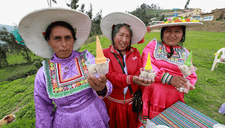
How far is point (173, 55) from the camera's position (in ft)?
6.30

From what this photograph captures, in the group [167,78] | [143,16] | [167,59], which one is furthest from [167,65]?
[143,16]

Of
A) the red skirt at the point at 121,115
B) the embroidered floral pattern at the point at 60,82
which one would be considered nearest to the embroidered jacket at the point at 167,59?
the red skirt at the point at 121,115

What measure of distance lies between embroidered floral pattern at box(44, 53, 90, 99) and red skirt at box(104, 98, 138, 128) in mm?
939

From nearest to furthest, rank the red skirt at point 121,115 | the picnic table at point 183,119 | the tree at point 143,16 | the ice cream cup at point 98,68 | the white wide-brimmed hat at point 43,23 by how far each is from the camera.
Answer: the ice cream cup at point 98,68 < the white wide-brimmed hat at point 43,23 < the picnic table at point 183,119 < the red skirt at point 121,115 < the tree at point 143,16

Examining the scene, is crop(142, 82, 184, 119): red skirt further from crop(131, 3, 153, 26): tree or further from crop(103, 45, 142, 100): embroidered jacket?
crop(131, 3, 153, 26): tree

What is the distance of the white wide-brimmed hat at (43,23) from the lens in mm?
1234

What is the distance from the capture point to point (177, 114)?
1.54m

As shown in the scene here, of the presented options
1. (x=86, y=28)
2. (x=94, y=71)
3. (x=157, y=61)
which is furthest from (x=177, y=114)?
(x=86, y=28)

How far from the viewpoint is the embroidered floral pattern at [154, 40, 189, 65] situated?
188 centimetres

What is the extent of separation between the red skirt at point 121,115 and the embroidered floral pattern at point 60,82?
939mm

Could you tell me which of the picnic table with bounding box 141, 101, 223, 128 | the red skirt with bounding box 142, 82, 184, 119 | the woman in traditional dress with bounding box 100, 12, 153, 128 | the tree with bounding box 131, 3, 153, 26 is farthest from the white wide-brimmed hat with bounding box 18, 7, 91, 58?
the tree with bounding box 131, 3, 153, 26

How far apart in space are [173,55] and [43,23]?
236 cm

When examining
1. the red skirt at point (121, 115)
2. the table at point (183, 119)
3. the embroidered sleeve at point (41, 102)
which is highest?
the embroidered sleeve at point (41, 102)

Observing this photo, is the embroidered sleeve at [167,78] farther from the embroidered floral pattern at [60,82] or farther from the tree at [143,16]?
the tree at [143,16]
